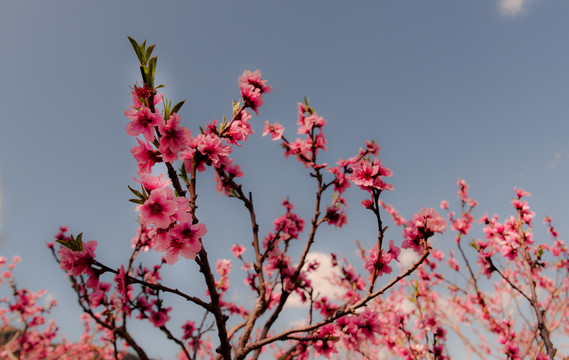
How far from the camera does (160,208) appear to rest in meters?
1.59

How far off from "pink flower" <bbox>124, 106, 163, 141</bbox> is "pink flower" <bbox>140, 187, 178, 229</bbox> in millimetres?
405

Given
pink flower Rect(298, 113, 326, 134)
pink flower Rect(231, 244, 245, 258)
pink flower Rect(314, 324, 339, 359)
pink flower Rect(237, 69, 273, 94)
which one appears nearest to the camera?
pink flower Rect(314, 324, 339, 359)

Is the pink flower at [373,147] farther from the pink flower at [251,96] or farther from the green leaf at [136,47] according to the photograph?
the green leaf at [136,47]

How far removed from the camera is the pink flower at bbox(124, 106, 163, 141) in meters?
1.70

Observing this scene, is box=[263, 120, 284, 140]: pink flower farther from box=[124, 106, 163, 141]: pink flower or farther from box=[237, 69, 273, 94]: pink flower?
box=[124, 106, 163, 141]: pink flower

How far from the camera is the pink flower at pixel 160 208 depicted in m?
1.54

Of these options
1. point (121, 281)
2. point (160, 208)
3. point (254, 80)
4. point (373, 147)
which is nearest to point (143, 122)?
point (160, 208)

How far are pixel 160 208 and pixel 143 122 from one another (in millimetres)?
571

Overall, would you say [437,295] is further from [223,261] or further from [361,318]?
[361,318]

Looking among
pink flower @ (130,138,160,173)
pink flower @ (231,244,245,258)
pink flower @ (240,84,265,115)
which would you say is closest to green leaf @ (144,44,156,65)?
pink flower @ (130,138,160,173)

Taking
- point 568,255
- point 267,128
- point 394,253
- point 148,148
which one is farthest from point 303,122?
point 568,255

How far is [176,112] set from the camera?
1777mm

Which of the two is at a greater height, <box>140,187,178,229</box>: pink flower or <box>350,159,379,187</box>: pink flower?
<box>350,159,379,187</box>: pink flower

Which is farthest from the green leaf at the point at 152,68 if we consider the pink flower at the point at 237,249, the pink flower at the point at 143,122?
the pink flower at the point at 237,249
